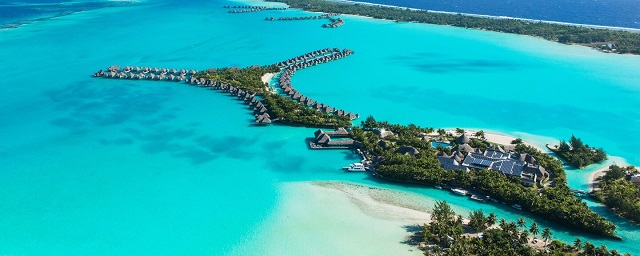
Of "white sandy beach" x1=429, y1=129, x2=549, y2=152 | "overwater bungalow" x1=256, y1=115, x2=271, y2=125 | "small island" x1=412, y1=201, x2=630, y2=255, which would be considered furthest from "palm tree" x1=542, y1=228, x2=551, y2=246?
"overwater bungalow" x1=256, y1=115, x2=271, y2=125

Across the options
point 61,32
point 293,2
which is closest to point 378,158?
point 61,32

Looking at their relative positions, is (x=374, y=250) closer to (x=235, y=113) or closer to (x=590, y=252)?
(x=590, y=252)

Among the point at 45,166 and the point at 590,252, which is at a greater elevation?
the point at 590,252

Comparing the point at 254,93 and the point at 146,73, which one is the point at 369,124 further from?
the point at 146,73

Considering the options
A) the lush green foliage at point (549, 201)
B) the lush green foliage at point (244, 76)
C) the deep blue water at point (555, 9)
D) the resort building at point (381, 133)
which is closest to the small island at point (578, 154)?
the lush green foliage at point (549, 201)

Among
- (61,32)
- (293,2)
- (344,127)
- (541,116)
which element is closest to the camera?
(344,127)

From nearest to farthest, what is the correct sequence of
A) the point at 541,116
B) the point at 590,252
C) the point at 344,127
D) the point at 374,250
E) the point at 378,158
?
the point at 590,252
the point at 374,250
the point at 378,158
the point at 344,127
the point at 541,116
